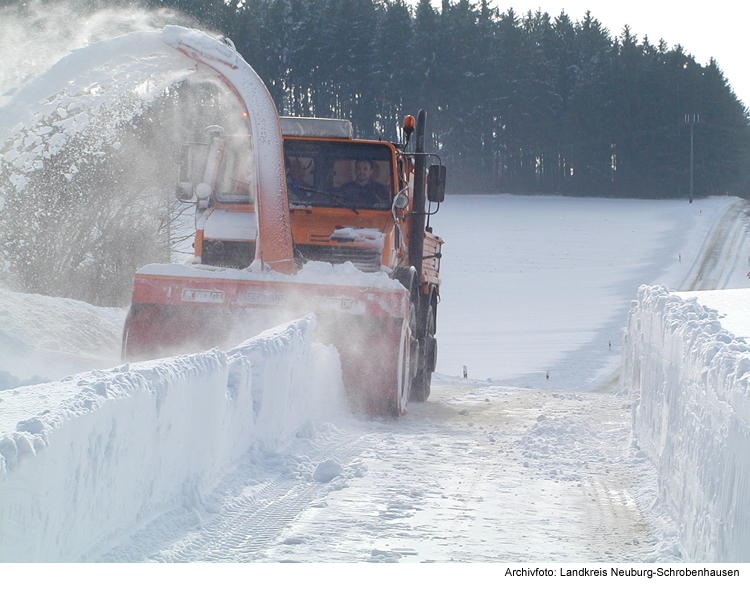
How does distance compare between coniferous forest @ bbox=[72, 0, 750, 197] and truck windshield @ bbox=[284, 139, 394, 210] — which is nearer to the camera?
truck windshield @ bbox=[284, 139, 394, 210]

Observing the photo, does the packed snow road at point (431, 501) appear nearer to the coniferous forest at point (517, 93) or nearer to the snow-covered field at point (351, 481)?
the snow-covered field at point (351, 481)

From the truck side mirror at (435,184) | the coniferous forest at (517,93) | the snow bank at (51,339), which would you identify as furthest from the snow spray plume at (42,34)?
the coniferous forest at (517,93)

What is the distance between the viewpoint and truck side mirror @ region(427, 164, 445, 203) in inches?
379

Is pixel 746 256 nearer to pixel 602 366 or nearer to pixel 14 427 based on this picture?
pixel 602 366

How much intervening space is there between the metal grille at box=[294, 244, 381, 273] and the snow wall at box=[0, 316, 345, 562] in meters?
2.62

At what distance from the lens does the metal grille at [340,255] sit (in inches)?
343

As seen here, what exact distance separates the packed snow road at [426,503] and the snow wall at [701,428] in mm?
276

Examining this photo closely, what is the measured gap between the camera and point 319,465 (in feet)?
18.3

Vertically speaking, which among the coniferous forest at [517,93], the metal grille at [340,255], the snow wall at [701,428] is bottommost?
the snow wall at [701,428]

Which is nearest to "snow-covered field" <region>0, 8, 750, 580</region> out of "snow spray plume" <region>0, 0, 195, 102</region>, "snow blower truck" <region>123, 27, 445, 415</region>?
"snow spray plume" <region>0, 0, 195, 102</region>

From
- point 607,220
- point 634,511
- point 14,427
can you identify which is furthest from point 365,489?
point 607,220

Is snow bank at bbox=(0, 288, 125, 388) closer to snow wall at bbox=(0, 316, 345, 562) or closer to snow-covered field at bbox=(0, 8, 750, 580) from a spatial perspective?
snow-covered field at bbox=(0, 8, 750, 580)

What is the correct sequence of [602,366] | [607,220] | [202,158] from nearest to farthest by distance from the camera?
[202,158]
[602,366]
[607,220]

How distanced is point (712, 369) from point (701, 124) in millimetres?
73801
